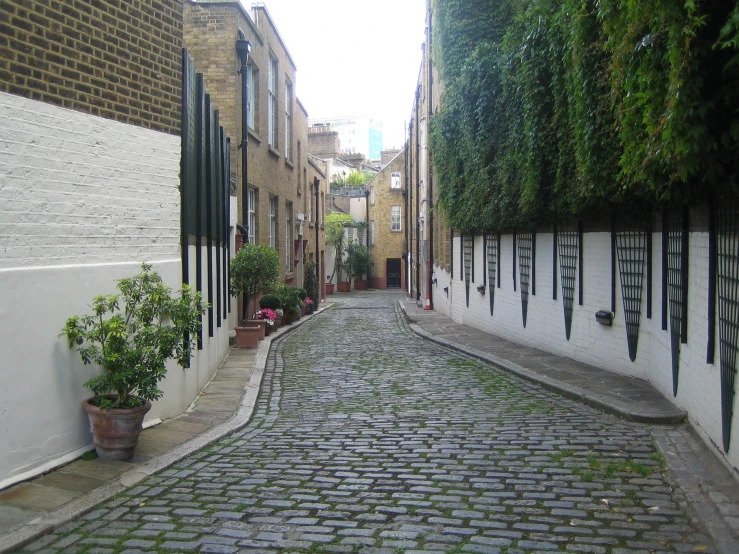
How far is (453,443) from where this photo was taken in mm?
6387

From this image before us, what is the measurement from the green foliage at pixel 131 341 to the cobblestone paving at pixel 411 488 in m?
0.82

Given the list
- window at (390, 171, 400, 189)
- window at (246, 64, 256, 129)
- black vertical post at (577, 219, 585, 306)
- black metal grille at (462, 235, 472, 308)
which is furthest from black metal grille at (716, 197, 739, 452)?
window at (390, 171, 400, 189)

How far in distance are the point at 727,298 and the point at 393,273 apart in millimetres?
47806

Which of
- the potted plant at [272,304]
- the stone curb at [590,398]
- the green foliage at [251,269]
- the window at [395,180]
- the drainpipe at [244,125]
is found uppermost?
the window at [395,180]

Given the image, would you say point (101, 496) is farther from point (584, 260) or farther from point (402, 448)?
point (584, 260)

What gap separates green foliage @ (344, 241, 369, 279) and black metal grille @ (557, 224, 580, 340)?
127 ft

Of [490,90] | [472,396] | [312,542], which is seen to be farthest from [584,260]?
[312,542]

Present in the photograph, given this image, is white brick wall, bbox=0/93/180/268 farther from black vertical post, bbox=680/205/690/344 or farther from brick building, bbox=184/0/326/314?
brick building, bbox=184/0/326/314

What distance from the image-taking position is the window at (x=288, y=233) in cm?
2325

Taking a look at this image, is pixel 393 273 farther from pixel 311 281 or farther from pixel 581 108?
pixel 581 108

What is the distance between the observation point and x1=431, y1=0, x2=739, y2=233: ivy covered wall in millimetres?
4293

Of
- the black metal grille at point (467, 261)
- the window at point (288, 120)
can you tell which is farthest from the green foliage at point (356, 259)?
the black metal grille at point (467, 261)

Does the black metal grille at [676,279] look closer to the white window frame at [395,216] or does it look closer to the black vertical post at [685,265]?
the black vertical post at [685,265]

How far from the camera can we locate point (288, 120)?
76.9ft
